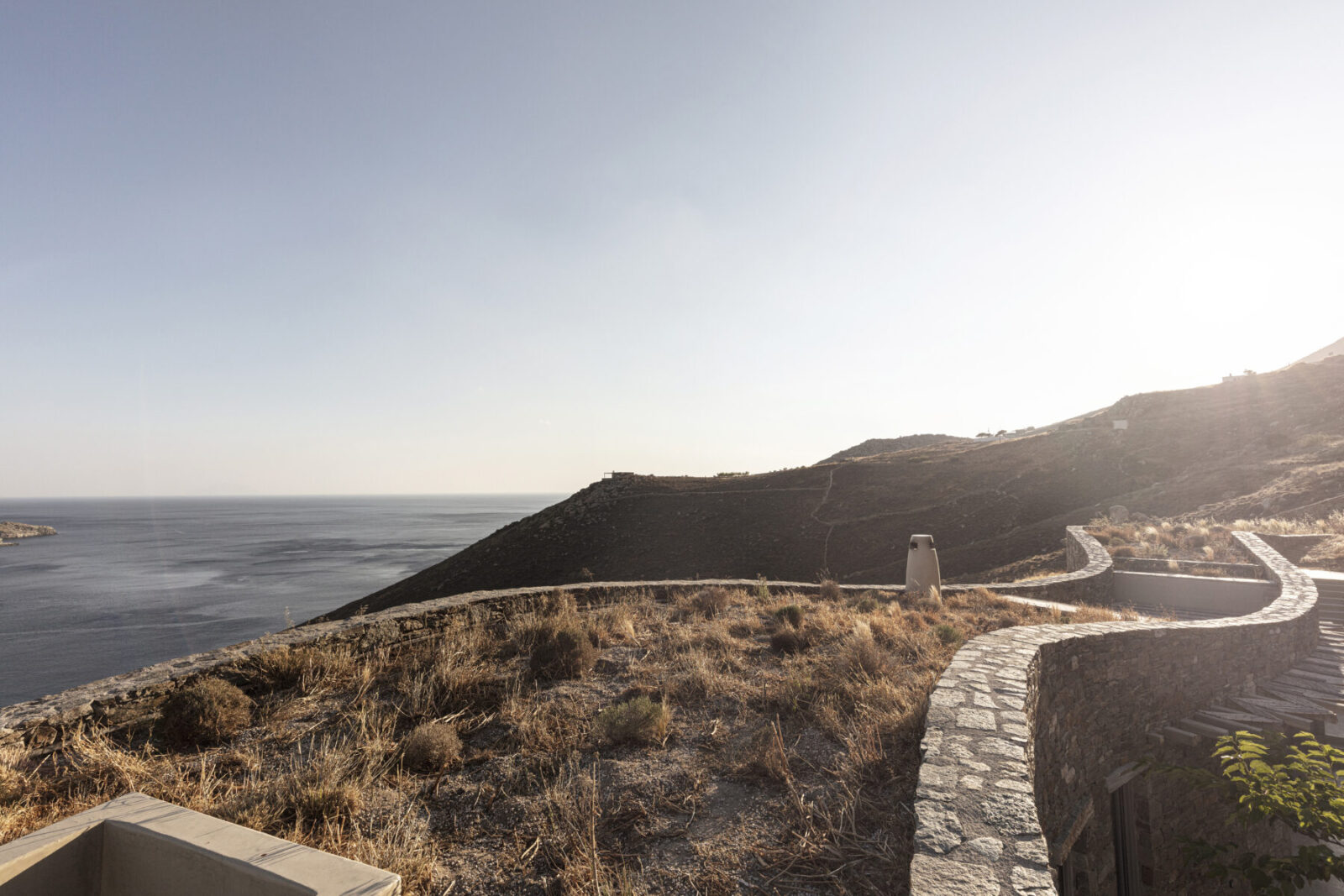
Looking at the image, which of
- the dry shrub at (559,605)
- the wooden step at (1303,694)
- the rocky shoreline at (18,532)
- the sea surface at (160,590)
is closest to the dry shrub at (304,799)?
the sea surface at (160,590)

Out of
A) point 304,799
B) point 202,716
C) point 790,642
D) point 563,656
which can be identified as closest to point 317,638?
point 202,716

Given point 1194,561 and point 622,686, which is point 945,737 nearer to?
point 622,686

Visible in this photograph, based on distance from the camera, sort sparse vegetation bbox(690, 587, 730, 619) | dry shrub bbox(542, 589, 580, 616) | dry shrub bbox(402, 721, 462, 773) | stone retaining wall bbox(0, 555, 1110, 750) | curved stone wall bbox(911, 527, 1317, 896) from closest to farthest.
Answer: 1. curved stone wall bbox(911, 527, 1317, 896)
2. dry shrub bbox(402, 721, 462, 773)
3. stone retaining wall bbox(0, 555, 1110, 750)
4. dry shrub bbox(542, 589, 580, 616)
5. sparse vegetation bbox(690, 587, 730, 619)

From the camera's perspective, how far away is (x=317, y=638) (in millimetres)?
5938

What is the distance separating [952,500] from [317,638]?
25.3 m

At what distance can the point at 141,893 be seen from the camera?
92.0 inches

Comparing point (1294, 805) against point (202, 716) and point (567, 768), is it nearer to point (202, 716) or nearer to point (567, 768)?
point (567, 768)

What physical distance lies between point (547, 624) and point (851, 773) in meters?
4.24

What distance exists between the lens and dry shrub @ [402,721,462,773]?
3977 millimetres

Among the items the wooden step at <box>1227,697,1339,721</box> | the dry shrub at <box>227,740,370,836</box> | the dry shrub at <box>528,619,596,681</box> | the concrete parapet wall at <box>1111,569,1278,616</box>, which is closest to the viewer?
the dry shrub at <box>227,740,370,836</box>

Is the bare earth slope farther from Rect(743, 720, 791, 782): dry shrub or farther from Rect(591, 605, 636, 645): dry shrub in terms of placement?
Rect(743, 720, 791, 782): dry shrub

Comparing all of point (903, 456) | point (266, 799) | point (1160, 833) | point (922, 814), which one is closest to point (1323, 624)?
point (1160, 833)

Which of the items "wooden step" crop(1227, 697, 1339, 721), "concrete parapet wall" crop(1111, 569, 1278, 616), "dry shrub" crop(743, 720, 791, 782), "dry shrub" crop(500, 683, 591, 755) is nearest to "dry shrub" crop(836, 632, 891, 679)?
"dry shrub" crop(743, 720, 791, 782)

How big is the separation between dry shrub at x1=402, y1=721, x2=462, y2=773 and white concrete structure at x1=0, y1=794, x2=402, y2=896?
5.20ft
